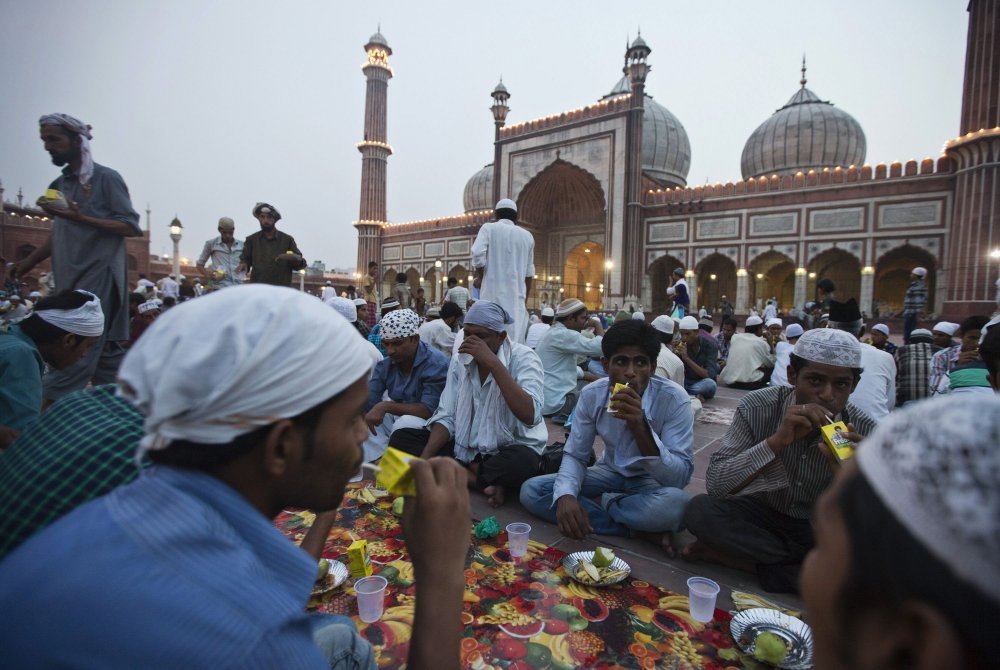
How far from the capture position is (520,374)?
2.91 m

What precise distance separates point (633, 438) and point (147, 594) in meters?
2.14

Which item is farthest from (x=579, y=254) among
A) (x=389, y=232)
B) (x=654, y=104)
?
(x=389, y=232)

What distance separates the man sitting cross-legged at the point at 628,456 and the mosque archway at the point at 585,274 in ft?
65.3

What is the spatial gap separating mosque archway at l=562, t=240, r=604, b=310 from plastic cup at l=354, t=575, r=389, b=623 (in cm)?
2092

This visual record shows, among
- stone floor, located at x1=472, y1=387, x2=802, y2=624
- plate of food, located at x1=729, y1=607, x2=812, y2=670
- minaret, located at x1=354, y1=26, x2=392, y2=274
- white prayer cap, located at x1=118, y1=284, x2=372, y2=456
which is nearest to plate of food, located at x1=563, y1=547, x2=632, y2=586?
stone floor, located at x1=472, y1=387, x2=802, y2=624

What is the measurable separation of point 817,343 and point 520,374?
1.50 metres

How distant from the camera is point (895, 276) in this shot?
19.1 metres

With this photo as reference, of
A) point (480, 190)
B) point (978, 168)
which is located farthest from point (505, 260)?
point (480, 190)

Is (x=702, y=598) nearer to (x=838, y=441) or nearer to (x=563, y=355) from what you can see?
(x=838, y=441)

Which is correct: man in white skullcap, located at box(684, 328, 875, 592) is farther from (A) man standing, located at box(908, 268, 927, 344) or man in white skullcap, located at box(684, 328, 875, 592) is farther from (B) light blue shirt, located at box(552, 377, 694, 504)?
(A) man standing, located at box(908, 268, 927, 344)

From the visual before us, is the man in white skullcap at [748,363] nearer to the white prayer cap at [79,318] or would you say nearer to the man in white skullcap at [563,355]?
the man in white skullcap at [563,355]

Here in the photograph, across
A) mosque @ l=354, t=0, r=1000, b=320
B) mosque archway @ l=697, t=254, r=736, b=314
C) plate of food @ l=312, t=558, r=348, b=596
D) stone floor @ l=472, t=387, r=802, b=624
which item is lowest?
stone floor @ l=472, t=387, r=802, b=624

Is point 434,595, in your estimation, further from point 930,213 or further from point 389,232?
point 389,232

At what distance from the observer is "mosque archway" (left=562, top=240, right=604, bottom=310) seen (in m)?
22.8
